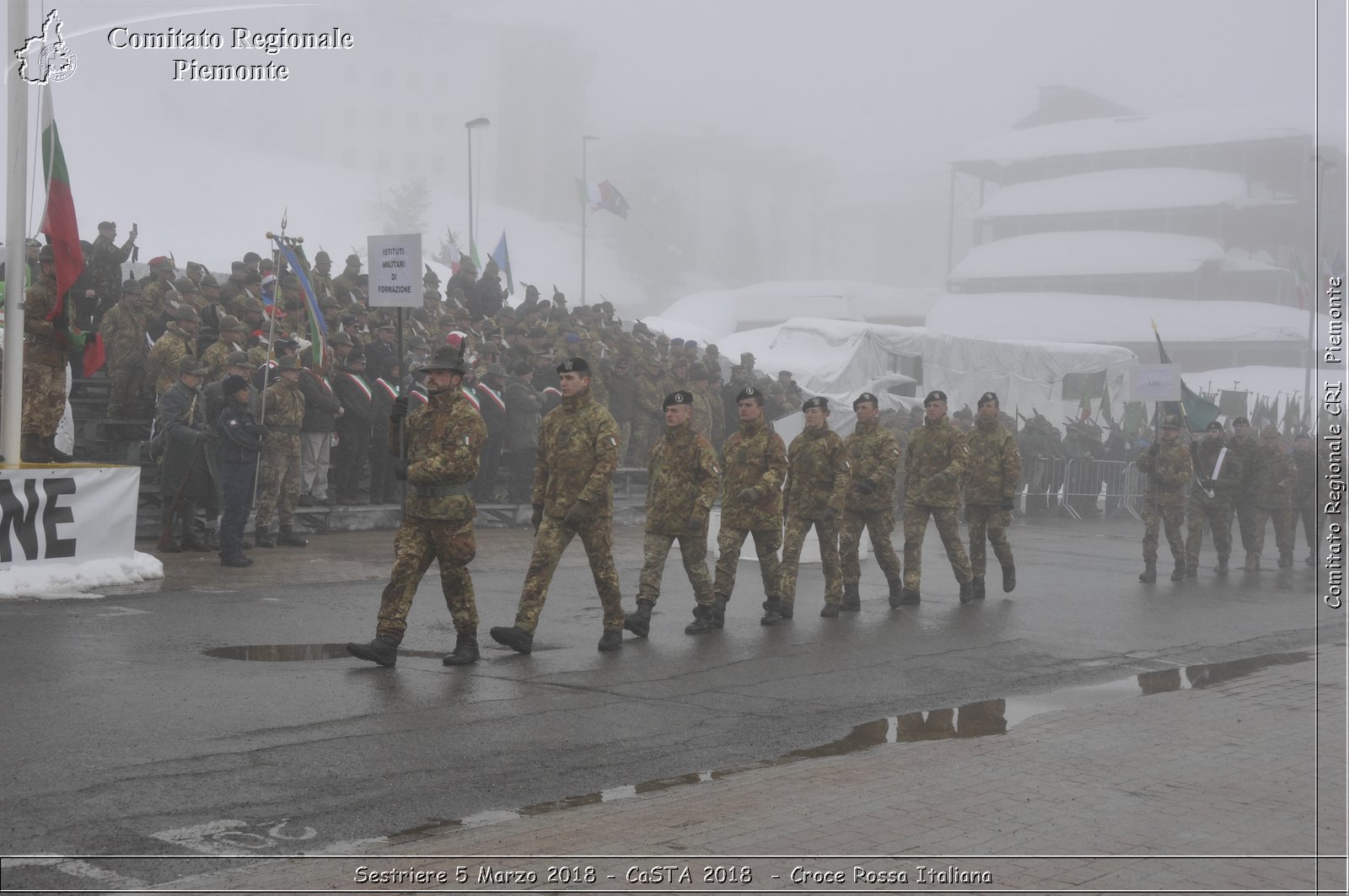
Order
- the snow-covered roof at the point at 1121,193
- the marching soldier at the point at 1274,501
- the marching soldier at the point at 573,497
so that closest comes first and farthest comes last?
the marching soldier at the point at 573,497 → the marching soldier at the point at 1274,501 → the snow-covered roof at the point at 1121,193

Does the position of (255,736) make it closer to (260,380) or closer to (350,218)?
(260,380)

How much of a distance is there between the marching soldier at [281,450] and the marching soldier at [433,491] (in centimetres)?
599

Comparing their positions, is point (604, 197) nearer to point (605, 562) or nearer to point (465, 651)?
point (605, 562)

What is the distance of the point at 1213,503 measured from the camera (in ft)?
61.0

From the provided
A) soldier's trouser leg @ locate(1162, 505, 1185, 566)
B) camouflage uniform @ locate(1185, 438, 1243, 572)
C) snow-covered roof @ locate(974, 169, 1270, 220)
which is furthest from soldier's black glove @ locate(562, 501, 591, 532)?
snow-covered roof @ locate(974, 169, 1270, 220)

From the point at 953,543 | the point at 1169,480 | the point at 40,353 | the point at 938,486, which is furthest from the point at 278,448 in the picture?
the point at 1169,480

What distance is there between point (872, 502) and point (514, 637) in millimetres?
4904

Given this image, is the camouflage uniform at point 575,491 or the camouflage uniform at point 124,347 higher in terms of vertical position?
the camouflage uniform at point 124,347

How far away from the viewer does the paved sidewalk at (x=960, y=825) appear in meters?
4.59

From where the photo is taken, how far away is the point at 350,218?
46312mm

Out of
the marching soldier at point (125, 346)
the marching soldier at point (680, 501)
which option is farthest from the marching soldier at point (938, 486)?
the marching soldier at point (125, 346)

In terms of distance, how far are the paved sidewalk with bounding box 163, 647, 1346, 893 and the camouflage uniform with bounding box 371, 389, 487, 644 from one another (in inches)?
114

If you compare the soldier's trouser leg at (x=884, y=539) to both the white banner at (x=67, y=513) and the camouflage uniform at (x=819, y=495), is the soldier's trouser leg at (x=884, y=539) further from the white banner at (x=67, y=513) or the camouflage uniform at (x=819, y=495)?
the white banner at (x=67, y=513)

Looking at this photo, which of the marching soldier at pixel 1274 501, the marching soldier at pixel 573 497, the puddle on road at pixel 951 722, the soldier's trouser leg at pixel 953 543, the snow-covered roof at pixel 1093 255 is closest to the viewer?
the puddle on road at pixel 951 722
